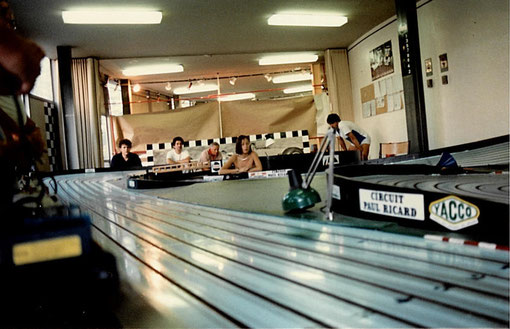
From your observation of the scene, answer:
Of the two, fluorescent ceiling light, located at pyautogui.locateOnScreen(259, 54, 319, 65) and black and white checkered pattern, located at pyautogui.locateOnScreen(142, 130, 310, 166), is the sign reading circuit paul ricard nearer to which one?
black and white checkered pattern, located at pyautogui.locateOnScreen(142, 130, 310, 166)

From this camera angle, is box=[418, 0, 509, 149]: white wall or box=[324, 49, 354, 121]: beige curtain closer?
box=[418, 0, 509, 149]: white wall

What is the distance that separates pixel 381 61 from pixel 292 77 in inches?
171

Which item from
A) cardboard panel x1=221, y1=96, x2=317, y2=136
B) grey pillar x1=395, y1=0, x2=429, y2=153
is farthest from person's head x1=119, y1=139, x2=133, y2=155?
grey pillar x1=395, y1=0, x2=429, y2=153

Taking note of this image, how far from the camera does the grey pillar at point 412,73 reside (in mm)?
6348

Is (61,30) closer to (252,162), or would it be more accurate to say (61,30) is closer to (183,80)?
(252,162)

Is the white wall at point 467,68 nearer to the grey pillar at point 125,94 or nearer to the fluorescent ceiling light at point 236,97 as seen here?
the grey pillar at point 125,94

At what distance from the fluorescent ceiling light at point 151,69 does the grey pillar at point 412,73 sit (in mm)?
5145

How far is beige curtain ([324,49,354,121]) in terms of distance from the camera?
9.26m

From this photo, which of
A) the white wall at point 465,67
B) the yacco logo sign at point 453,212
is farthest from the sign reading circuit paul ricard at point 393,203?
the white wall at point 465,67

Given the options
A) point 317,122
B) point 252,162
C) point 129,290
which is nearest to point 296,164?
point 252,162

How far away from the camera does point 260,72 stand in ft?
37.1

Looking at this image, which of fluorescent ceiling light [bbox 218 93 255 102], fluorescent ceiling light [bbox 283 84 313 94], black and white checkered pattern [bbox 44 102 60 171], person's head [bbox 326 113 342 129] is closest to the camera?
person's head [bbox 326 113 342 129]

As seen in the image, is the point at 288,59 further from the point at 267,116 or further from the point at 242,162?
the point at 242,162

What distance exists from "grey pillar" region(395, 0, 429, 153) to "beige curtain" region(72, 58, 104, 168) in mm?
5638
